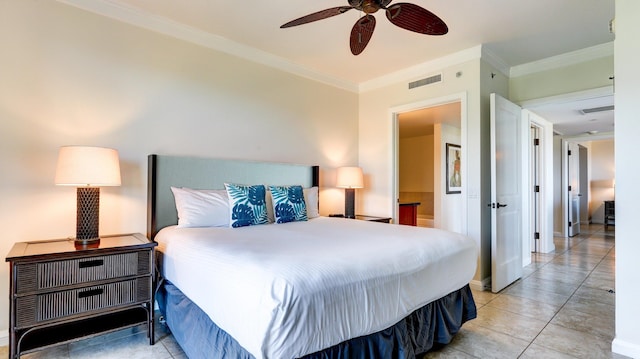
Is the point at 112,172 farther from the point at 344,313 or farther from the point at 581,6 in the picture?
the point at 581,6

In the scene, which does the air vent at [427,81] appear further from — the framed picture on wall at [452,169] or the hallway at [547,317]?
the framed picture on wall at [452,169]

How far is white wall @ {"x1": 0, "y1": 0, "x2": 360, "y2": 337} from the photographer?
2.28m

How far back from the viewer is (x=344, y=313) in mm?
1403

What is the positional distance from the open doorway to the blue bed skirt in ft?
5.29

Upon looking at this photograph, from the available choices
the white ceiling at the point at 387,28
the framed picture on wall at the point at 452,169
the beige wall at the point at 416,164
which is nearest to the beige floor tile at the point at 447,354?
the white ceiling at the point at 387,28

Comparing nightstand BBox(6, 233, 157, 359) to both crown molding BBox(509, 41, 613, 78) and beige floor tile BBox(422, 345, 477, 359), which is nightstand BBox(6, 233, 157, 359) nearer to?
beige floor tile BBox(422, 345, 477, 359)

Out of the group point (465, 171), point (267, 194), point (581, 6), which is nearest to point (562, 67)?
point (581, 6)

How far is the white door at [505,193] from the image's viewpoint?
11.1ft

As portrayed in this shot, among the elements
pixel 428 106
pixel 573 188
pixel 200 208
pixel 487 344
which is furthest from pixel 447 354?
pixel 573 188

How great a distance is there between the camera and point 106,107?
262 cm

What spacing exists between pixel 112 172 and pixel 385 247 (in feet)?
6.58

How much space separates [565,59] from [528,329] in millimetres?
2992

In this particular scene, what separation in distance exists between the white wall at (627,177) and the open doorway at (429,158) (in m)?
1.46

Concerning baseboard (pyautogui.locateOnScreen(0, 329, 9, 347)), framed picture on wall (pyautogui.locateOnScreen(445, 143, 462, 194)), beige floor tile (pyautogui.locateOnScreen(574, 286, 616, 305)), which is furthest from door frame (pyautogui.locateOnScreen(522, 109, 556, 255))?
baseboard (pyautogui.locateOnScreen(0, 329, 9, 347))
